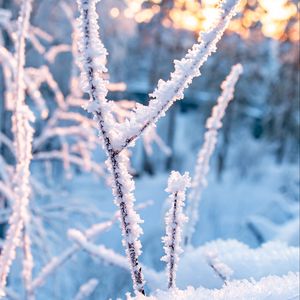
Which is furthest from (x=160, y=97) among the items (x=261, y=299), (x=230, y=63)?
(x=230, y=63)

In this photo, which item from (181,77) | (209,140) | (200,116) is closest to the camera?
(181,77)

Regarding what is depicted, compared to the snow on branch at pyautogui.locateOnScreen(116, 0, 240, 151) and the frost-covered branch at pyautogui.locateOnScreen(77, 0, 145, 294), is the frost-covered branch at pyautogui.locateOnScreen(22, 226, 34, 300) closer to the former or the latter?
the frost-covered branch at pyautogui.locateOnScreen(77, 0, 145, 294)

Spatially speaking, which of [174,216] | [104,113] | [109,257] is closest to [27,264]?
[109,257]

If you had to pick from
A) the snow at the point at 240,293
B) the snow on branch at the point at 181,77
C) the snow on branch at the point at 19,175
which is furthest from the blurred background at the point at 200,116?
the snow on branch at the point at 181,77

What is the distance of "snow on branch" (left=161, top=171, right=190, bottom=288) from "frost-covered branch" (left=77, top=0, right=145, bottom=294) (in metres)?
0.07

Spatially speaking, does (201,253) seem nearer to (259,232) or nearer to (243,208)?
(259,232)

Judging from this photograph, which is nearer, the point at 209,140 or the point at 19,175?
the point at 19,175

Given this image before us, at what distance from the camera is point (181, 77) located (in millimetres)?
681

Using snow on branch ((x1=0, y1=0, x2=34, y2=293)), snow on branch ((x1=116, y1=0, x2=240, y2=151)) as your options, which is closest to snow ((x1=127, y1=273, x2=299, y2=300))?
snow on branch ((x1=116, y1=0, x2=240, y2=151))

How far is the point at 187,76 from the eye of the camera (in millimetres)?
680

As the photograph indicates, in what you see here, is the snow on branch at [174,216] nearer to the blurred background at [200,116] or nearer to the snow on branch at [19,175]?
the snow on branch at [19,175]

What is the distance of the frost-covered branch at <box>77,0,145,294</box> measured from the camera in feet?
2.16

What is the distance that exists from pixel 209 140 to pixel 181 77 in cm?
72

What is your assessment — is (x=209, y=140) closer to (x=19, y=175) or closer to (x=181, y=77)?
(x=19, y=175)
